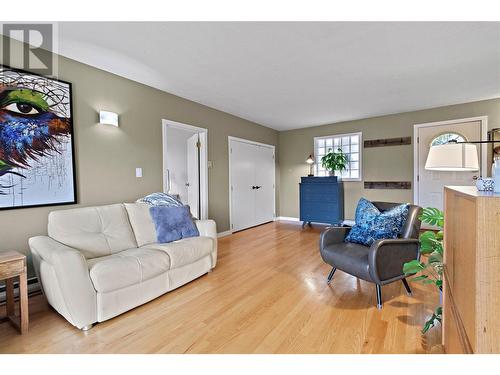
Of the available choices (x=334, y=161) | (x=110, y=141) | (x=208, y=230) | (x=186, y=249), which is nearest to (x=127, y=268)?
(x=186, y=249)

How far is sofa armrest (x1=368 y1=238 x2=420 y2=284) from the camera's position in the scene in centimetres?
195

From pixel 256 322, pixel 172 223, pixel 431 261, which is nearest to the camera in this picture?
pixel 431 261

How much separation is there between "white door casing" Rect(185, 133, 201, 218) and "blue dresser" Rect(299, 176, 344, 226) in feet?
7.67

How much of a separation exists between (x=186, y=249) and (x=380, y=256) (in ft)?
5.63

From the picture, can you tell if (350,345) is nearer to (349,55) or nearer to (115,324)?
(115,324)

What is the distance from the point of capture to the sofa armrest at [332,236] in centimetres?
245

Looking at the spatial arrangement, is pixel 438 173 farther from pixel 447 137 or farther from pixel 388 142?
pixel 388 142

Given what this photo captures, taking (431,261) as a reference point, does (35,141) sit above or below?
above

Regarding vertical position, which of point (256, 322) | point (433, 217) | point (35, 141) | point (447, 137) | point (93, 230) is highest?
point (447, 137)

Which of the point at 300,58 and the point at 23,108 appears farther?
the point at 300,58

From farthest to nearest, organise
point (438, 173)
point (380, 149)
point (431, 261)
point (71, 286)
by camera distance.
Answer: point (380, 149)
point (438, 173)
point (71, 286)
point (431, 261)

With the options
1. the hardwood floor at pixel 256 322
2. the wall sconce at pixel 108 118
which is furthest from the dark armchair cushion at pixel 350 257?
the wall sconce at pixel 108 118

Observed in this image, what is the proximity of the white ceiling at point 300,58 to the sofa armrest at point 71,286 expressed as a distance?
1.82 meters

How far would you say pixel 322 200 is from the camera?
5.09 metres
